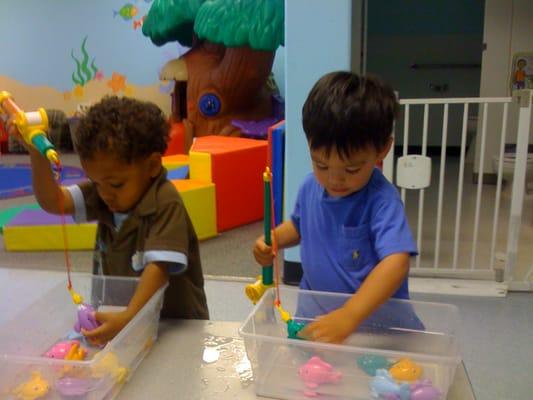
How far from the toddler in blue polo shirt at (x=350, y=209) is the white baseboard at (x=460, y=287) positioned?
1.35 metres

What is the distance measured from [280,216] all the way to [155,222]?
1.61 meters

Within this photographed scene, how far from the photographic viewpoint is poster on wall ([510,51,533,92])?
3643mm

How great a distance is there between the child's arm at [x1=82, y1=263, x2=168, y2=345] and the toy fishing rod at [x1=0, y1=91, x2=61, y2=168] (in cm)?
20

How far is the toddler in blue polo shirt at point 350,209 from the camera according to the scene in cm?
69

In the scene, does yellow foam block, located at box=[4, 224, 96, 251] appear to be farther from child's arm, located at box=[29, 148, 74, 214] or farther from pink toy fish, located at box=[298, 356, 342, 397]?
pink toy fish, located at box=[298, 356, 342, 397]

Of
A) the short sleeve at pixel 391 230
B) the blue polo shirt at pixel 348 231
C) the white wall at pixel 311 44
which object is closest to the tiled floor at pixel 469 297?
the blue polo shirt at pixel 348 231

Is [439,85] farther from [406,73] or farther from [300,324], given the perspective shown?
[300,324]

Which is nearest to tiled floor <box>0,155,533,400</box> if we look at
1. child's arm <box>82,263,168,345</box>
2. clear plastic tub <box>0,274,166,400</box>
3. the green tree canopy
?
clear plastic tub <box>0,274,166,400</box>

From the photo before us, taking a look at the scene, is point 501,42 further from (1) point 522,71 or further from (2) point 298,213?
(2) point 298,213

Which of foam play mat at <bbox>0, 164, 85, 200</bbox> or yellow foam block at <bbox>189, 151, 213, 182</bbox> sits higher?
yellow foam block at <bbox>189, 151, 213, 182</bbox>

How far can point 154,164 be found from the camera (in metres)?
0.86

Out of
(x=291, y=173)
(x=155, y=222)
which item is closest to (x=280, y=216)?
(x=291, y=173)

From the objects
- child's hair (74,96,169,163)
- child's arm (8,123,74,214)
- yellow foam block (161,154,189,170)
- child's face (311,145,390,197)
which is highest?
child's hair (74,96,169,163)

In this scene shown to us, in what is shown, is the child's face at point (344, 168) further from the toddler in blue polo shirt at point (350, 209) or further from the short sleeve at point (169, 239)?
the short sleeve at point (169, 239)
